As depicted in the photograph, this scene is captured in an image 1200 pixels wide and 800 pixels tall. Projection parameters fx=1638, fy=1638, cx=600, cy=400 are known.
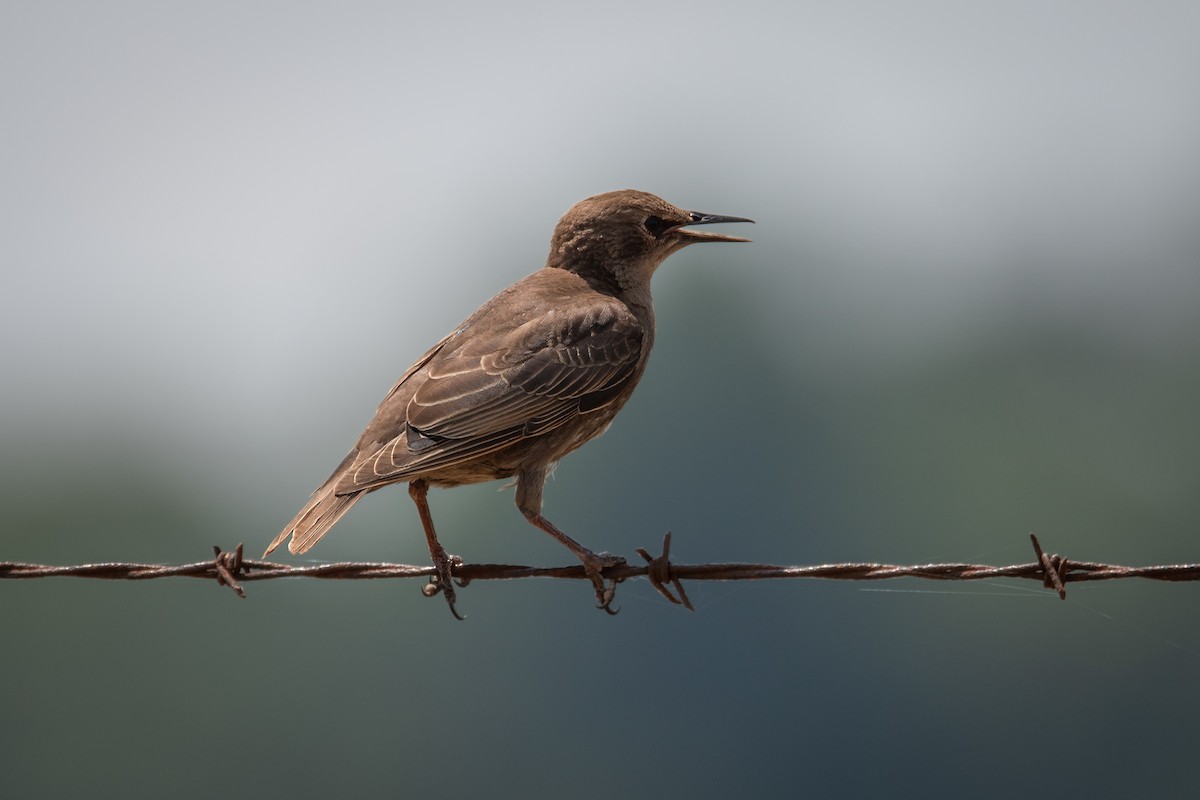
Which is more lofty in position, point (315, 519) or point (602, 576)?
point (315, 519)

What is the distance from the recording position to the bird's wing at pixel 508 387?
7438 mm

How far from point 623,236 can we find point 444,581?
267 centimetres

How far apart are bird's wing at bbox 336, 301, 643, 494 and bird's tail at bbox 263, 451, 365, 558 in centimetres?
6

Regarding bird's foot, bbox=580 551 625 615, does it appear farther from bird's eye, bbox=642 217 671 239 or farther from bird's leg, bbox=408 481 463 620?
bird's eye, bbox=642 217 671 239

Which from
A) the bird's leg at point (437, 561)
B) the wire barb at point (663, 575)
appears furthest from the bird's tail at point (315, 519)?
the wire barb at point (663, 575)

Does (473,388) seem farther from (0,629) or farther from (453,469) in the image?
(0,629)

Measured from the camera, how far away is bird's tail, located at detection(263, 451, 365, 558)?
696cm

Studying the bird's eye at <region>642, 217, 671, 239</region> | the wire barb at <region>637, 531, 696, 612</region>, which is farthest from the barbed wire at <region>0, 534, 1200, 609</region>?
the bird's eye at <region>642, 217, 671, 239</region>

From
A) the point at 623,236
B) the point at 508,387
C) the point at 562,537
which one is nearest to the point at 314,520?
the point at 562,537

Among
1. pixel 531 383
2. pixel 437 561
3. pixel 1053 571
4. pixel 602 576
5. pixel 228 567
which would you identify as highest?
pixel 531 383

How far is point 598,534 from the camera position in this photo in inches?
3952

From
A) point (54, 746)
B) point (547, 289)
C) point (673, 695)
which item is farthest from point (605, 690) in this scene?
point (547, 289)

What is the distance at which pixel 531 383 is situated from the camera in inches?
314

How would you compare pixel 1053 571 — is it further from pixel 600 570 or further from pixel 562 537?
pixel 562 537
